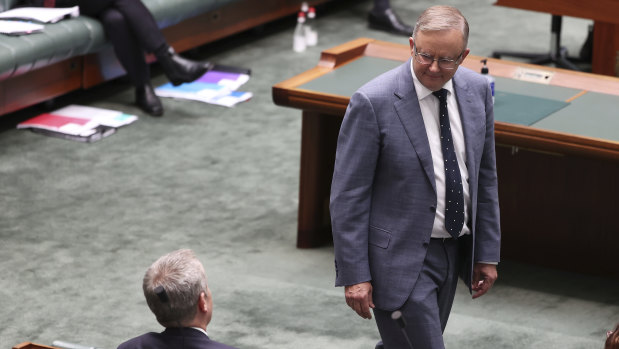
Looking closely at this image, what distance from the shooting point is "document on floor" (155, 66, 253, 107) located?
22.3 ft

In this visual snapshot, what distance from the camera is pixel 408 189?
2787 mm

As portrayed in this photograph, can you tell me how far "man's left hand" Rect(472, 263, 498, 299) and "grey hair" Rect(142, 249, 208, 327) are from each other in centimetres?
79

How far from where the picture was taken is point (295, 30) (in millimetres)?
8078

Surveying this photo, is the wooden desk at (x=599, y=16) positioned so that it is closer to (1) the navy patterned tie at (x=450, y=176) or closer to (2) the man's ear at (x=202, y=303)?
(1) the navy patterned tie at (x=450, y=176)

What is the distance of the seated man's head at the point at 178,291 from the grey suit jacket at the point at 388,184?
0.41m

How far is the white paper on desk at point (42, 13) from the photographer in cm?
630

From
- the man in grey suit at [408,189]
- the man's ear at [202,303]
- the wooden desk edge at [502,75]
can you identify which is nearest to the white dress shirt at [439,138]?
the man in grey suit at [408,189]

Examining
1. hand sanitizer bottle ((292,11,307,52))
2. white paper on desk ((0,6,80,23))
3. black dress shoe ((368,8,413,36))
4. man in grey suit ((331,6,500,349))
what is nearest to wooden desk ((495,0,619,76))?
hand sanitizer bottle ((292,11,307,52))

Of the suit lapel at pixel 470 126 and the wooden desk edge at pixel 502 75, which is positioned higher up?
the suit lapel at pixel 470 126

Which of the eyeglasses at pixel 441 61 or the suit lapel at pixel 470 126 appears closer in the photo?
the eyeglasses at pixel 441 61

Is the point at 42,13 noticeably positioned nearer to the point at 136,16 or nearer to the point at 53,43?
the point at 53,43

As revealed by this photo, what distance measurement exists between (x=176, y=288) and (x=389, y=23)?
244 inches

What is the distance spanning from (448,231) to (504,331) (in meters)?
1.36

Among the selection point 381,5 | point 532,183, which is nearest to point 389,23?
point 381,5
